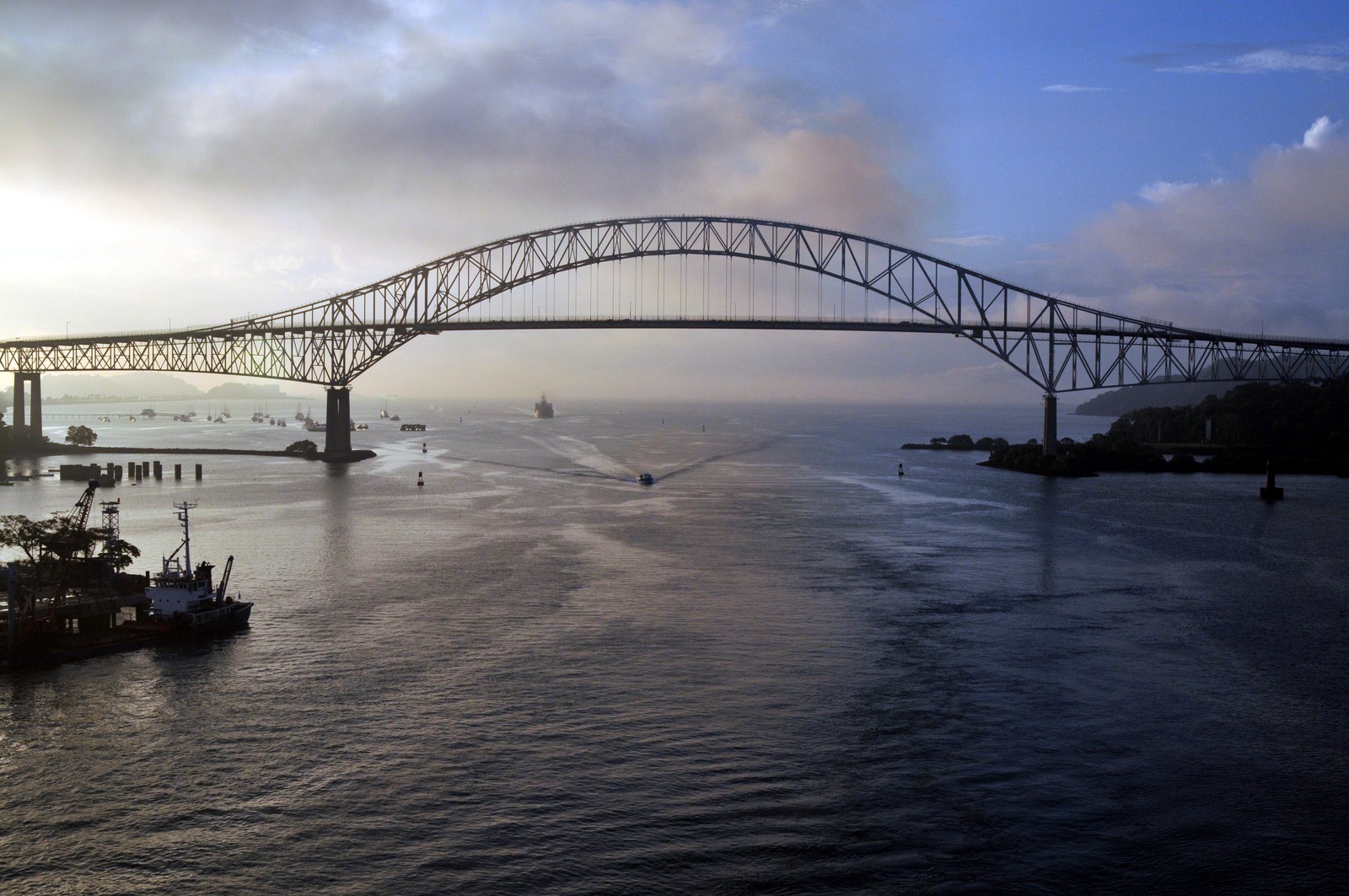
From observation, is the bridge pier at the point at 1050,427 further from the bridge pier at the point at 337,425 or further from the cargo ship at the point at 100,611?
the cargo ship at the point at 100,611

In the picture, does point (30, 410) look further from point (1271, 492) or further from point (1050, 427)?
point (1271, 492)

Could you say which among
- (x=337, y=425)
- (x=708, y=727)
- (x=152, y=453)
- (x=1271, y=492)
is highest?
(x=337, y=425)

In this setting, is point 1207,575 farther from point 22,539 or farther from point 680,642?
point 22,539

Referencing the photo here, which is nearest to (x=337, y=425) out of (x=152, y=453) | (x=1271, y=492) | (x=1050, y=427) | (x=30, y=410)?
(x=152, y=453)

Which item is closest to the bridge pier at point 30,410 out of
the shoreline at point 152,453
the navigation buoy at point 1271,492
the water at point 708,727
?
the shoreline at point 152,453

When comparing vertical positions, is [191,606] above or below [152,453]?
below

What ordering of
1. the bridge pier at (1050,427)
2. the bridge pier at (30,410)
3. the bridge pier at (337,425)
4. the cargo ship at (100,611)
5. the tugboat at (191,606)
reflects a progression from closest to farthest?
the cargo ship at (100,611) → the tugboat at (191,606) → the bridge pier at (1050,427) → the bridge pier at (337,425) → the bridge pier at (30,410)

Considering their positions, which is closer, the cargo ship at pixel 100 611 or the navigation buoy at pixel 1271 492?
the cargo ship at pixel 100 611
